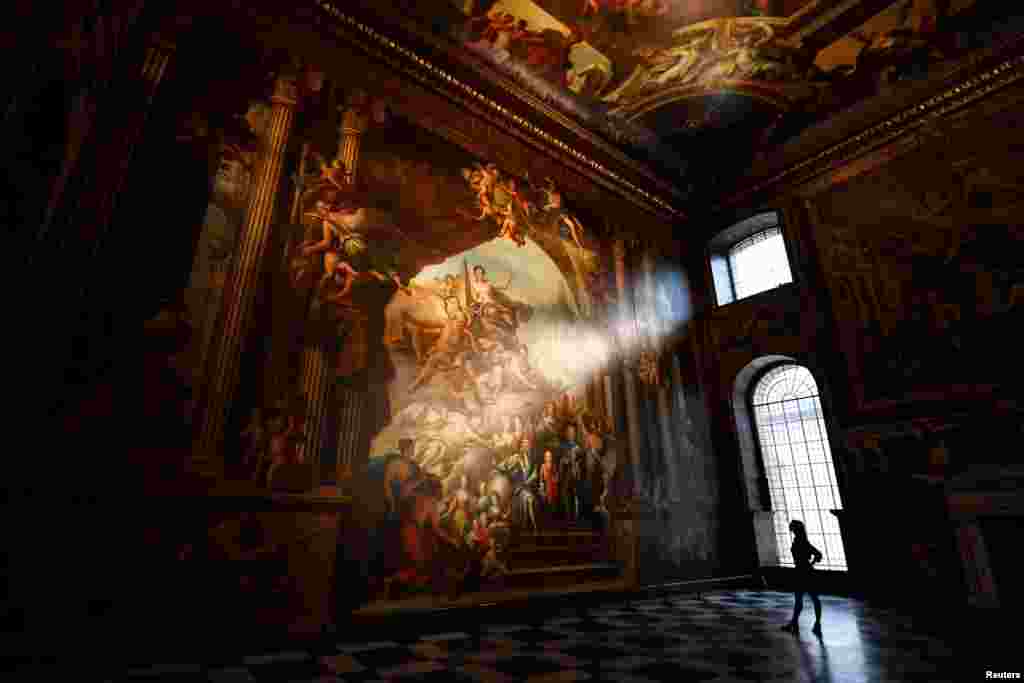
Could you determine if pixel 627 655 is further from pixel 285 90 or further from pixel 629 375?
pixel 285 90

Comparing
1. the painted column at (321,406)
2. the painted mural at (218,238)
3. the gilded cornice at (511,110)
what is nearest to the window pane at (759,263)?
the gilded cornice at (511,110)

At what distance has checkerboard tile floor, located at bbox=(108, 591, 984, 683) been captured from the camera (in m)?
3.51

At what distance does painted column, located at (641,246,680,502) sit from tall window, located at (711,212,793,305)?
2057 millimetres

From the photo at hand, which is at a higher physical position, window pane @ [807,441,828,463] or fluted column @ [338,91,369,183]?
fluted column @ [338,91,369,183]

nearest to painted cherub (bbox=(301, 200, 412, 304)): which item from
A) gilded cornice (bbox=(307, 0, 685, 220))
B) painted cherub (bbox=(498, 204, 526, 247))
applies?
painted cherub (bbox=(498, 204, 526, 247))

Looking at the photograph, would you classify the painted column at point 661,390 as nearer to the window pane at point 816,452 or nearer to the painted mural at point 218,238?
the window pane at point 816,452

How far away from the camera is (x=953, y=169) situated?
8.26 m

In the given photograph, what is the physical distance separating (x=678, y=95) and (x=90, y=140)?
844 centimetres

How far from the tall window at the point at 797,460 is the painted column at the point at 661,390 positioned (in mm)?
2429

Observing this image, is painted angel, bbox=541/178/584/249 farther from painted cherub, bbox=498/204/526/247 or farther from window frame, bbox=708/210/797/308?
window frame, bbox=708/210/797/308

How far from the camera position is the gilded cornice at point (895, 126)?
805 cm

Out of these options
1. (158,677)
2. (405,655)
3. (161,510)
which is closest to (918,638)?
(405,655)

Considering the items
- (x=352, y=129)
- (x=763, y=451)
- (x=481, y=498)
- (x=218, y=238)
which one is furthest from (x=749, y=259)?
(x=218, y=238)

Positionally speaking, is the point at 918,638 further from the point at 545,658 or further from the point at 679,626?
the point at 545,658
